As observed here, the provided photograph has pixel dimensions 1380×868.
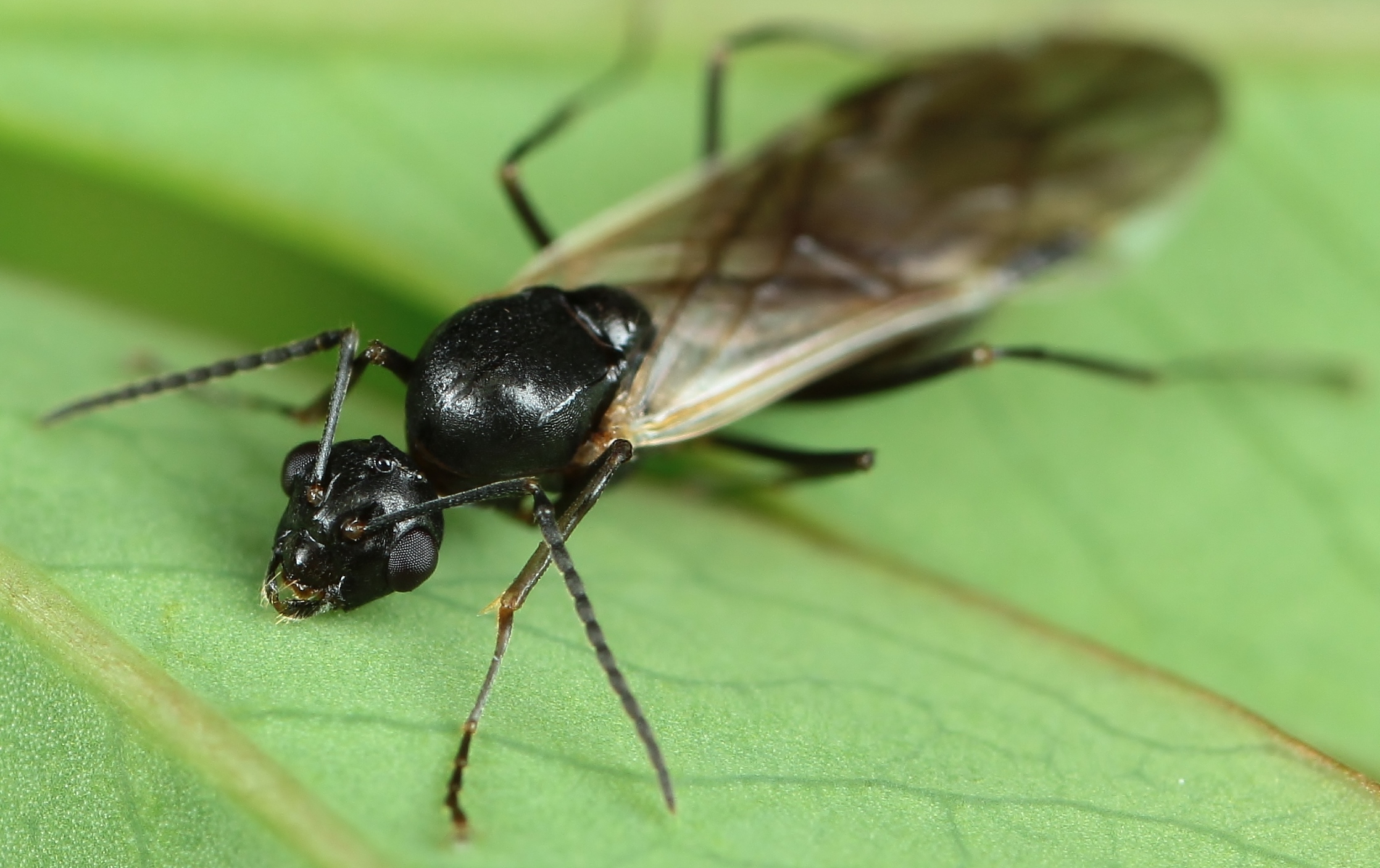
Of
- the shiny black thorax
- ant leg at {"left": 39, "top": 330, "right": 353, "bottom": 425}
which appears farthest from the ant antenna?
ant leg at {"left": 39, "top": 330, "right": 353, "bottom": 425}

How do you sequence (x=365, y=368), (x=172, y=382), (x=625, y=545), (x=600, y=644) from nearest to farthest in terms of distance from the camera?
(x=600, y=644) → (x=172, y=382) → (x=365, y=368) → (x=625, y=545)

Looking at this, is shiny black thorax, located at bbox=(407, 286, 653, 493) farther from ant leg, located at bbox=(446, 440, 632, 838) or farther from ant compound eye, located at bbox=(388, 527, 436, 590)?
ant compound eye, located at bbox=(388, 527, 436, 590)

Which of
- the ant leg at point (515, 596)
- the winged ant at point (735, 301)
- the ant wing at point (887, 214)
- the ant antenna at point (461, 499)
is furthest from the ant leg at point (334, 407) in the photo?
the ant wing at point (887, 214)

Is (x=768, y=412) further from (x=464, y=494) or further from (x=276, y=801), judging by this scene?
(x=276, y=801)

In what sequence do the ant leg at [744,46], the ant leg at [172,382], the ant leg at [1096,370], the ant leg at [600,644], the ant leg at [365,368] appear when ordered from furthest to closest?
the ant leg at [744,46] → the ant leg at [1096,370] → the ant leg at [365,368] → the ant leg at [172,382] → the ant leg at [600,644]

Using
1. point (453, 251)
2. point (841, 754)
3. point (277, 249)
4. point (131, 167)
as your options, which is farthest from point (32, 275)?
point (841, 754)

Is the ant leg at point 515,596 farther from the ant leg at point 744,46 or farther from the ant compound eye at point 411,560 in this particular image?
the ant leg at point 744,46

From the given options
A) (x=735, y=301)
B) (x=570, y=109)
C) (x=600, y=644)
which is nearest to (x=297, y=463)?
(x=600, y=644)

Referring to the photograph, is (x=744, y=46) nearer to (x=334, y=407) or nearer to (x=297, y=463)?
(x=334, y=407)
